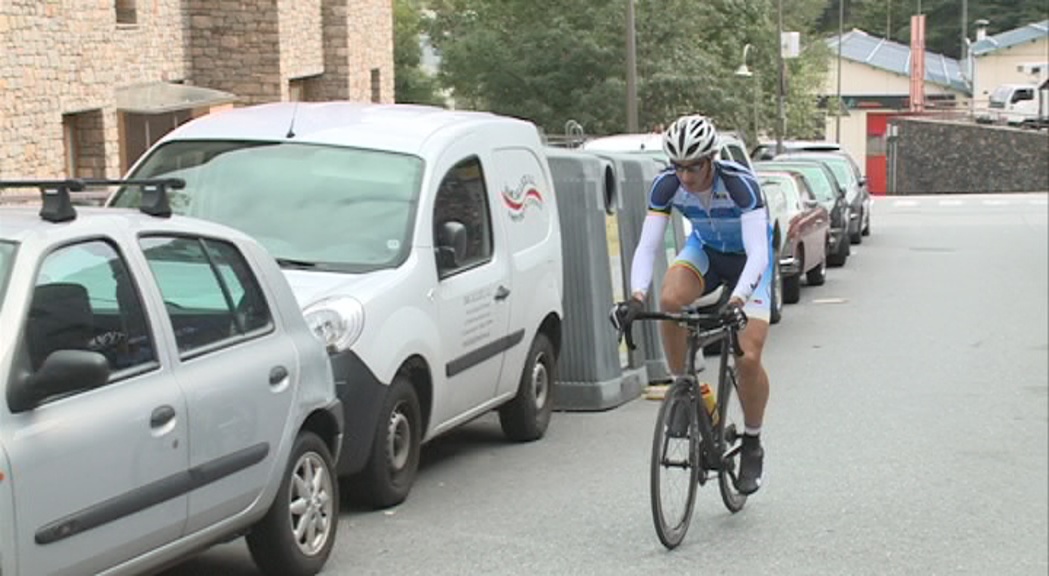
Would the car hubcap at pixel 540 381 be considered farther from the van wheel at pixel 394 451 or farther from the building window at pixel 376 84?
the building window at pixel 376 84

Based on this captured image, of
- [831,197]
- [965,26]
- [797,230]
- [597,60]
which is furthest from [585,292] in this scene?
[597,60]

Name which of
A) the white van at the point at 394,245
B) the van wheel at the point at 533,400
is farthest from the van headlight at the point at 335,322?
the van wheel at the point at 533,400

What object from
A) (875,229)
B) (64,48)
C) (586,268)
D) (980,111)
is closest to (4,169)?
(64,48)

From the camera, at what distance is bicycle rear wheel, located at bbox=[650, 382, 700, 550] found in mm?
6395

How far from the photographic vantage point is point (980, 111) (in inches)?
101

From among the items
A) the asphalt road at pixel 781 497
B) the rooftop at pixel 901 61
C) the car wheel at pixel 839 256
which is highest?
the rooftop at pixel 901 61

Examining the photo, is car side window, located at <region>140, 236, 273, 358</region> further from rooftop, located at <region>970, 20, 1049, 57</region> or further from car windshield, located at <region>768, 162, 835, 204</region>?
car windshield, located at <region>768, 162, 835, 204</region>

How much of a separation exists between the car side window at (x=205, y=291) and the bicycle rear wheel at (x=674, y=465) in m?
1.66

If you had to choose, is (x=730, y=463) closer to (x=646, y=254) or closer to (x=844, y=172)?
(x=646, y=254)

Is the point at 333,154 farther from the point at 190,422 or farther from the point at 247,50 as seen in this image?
the point at 247,50

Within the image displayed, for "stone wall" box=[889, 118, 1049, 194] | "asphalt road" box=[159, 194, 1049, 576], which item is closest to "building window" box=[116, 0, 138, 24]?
"asphalt road" box=[159, 194, 1049, 576]

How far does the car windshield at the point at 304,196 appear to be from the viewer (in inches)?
312

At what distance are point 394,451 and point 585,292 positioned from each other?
3.72 metres

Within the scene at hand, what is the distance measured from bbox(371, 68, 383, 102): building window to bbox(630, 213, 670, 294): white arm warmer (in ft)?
94.1
